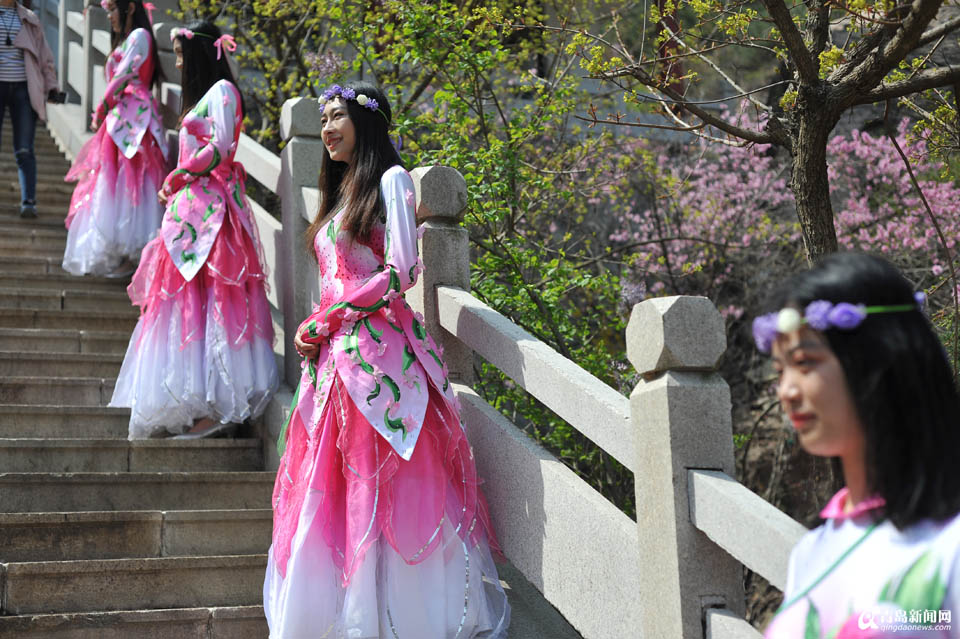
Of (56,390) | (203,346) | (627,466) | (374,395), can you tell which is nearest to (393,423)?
(374,395)

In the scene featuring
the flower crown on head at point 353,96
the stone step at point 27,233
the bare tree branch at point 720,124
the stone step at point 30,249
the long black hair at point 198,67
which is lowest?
the stone step at point 30,249

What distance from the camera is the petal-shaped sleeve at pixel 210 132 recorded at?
525cm

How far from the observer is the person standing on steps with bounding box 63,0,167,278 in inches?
261

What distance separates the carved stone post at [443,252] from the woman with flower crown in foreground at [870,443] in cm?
261

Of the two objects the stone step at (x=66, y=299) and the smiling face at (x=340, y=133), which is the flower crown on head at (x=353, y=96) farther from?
the stone step at (x=66, y=299)

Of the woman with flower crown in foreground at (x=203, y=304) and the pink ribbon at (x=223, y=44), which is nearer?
the woman with flower crown in foreground at (x=203, y=304)

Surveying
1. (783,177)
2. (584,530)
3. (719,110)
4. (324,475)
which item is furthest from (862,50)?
(719,110)

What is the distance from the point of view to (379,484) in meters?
3.69

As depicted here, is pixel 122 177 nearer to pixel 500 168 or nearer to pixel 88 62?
pixel 88 62

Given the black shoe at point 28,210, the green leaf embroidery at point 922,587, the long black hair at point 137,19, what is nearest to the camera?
the green leaf embroidery at point 922,587

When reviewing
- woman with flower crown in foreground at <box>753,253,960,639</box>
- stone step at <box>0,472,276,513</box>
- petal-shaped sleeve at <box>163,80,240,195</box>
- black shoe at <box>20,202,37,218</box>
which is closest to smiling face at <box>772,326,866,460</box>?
woman with flower crown in foreground at <box>753,253,960,639</box>

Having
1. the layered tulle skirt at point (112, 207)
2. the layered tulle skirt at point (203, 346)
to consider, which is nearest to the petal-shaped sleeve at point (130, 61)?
the layered tulle skirt at point (112, 207)

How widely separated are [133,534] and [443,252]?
160 centimetres

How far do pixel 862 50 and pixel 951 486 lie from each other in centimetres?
229
